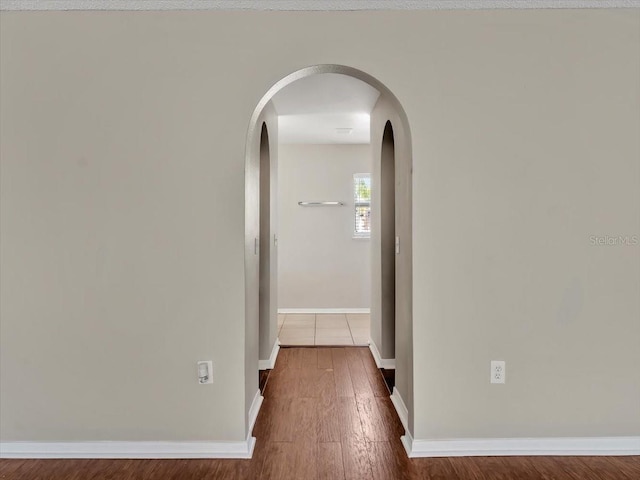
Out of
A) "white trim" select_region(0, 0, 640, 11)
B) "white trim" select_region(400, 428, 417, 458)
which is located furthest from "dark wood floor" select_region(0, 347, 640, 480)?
"white trim" select_region(0, 0, 640, 11)

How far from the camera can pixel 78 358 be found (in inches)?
86.9

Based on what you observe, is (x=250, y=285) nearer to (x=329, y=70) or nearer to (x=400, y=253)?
(x=400, y=253)

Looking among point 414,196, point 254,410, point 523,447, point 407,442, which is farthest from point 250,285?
point 523,447

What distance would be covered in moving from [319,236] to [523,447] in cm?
421

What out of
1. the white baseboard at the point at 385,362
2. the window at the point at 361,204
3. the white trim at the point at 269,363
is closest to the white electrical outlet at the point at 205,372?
the white trim at the point at 269,363

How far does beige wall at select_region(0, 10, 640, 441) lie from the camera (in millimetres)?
2191

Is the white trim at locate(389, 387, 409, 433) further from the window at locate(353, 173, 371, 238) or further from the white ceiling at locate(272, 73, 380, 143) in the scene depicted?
the window at locate(353, 173, 371, 238)

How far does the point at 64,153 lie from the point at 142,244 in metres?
0.64

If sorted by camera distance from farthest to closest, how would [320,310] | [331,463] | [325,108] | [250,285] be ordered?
1. [320,310]
2. [325,108]
3. [250,285]
4. [331,463]

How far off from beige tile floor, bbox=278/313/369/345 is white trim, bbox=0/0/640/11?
3.16m

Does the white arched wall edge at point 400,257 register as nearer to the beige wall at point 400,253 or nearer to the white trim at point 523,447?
the beige wall at point 400,253

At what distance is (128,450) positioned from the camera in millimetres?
2170

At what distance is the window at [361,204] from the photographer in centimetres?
605

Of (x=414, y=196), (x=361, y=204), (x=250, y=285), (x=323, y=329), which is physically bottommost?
(x=323, y=329)
